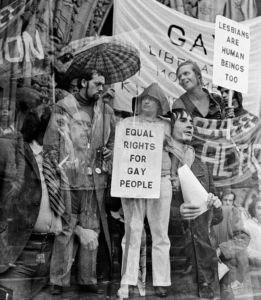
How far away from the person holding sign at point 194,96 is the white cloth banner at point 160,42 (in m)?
0.04

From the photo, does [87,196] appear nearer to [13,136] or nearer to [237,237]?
[13,136]

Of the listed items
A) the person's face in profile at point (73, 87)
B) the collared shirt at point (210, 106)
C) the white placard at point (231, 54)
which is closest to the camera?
the person's face in profile at point (73, 87)

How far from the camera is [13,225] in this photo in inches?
163

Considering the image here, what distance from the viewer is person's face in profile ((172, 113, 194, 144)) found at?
4.68m

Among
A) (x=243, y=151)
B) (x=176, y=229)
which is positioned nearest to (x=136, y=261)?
(x=176, y=229)

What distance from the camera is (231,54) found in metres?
4.91

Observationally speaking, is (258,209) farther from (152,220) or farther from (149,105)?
(149,105)

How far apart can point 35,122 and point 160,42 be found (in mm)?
1129

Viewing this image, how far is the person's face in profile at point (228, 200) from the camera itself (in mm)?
4961

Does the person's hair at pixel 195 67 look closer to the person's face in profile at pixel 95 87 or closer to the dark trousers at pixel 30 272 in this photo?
the person's face in profile at pixel 95 87

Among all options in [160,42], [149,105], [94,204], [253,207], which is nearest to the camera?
[94,204]

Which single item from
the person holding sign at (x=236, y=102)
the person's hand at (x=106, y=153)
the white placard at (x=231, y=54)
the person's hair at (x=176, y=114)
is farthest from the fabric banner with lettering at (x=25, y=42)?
the person holding sign at (x=236, y=102)

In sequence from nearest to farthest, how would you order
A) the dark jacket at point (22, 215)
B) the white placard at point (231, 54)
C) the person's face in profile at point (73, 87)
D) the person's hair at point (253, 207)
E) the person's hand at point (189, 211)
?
the dark jacket at point (22, 215)
the person's face in profile at point (73, 87)
the person's hand at point (189, 211)
the white placard at point (231, 54)
the person's hair at point (253, 207)

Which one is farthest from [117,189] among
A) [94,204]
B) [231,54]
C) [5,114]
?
[231,54]
